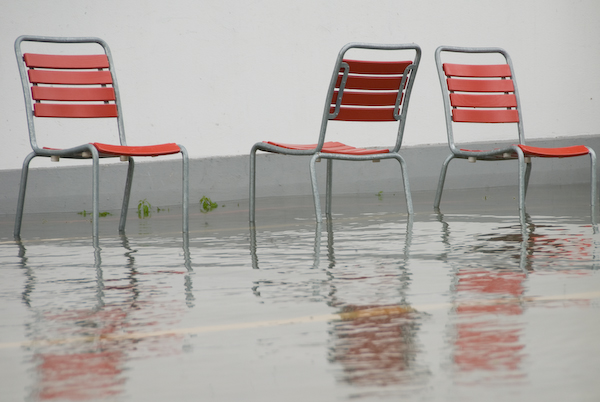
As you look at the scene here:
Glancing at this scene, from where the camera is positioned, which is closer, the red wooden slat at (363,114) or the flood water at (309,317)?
the flood water at (309,317)

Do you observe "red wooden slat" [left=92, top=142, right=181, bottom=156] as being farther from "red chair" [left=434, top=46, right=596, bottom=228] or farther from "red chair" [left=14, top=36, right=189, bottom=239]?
"red chair" [left=434, top=46, right=596, bottom=228]

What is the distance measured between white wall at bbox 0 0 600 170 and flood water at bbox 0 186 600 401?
207cm

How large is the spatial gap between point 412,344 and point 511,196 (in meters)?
3.38

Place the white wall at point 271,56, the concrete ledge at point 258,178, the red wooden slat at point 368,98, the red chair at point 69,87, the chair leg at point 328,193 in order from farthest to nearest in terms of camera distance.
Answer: the white wall at point 271,56, the concrete ledge at point 258,178, the chair leg at point 328,193, the red chair at point 69,87, the red wooden slat at point 368,98

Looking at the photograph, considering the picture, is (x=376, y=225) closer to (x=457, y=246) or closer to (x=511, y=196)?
(x=457, y=246)

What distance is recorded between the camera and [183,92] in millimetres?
4750

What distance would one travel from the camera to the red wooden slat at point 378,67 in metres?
3.04

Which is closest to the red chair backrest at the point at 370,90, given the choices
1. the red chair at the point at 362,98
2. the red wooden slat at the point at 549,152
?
the red chair at the point at 362,98

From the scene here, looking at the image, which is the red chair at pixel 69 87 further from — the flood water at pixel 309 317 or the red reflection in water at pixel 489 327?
the red reflection in water at pixel 489 327

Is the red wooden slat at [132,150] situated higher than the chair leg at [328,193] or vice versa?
the red wooden slat at [132,150]

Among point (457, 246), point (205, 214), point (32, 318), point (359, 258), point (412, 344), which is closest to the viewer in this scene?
point (412, 344)

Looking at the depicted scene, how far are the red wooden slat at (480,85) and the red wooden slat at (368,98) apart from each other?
2.60 feet

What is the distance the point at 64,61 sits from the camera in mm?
3434

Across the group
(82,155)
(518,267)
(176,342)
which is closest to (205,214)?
(82,155)
